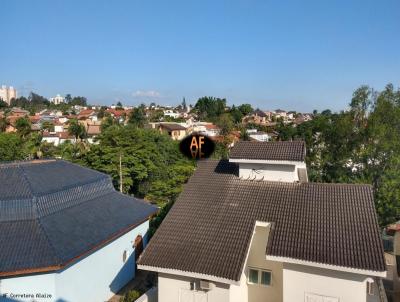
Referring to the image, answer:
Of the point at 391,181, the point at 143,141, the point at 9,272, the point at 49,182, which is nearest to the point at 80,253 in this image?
the point at 9,272

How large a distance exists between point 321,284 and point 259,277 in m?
1.75

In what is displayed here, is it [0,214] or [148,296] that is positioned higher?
[0,214]

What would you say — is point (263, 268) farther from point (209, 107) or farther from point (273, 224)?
point (209, 107)

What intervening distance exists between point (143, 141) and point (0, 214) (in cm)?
1697

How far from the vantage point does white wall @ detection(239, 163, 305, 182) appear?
8.75 metres

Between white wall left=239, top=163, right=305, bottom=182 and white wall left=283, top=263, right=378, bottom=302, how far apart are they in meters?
2.51

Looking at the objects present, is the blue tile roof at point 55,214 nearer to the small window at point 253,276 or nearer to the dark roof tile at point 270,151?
the small window at point 253,276

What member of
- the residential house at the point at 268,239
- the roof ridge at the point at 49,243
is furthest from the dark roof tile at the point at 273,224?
the roof ridge at the point at 49,243

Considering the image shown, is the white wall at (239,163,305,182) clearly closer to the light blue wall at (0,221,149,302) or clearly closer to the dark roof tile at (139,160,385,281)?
the dark roof tile at (139,160,385,281)

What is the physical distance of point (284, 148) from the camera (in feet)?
29.5

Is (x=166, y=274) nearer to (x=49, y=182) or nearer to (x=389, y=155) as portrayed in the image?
(x=49, y=182)

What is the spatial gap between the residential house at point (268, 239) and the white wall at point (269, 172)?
3cm

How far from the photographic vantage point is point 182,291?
756cm

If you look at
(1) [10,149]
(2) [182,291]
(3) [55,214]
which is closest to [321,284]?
(2) [182,291]
